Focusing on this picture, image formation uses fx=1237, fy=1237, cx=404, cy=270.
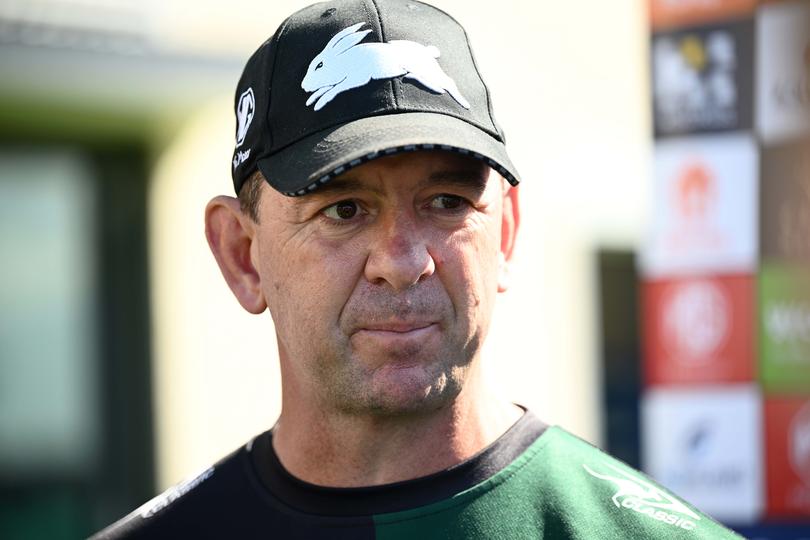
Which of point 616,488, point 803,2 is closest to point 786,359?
point 803,2

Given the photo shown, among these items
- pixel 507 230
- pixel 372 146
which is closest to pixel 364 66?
pixel 372 146

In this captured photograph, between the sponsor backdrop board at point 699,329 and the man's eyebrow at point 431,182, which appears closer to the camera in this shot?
the man's eyebrow at point 431,182

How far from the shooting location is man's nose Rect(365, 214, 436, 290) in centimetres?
191

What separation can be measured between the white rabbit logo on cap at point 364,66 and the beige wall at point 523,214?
10.7 feet

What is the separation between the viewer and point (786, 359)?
322 cm

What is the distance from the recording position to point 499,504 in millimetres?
1961

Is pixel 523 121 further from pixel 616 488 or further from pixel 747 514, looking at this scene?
pixel 616 488

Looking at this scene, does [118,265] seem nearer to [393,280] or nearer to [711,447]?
[711,447]

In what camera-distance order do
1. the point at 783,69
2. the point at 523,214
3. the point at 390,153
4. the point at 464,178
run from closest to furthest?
the point at 390,153 < the point at 464,178 < the point at 783,69 < the point at 523,214

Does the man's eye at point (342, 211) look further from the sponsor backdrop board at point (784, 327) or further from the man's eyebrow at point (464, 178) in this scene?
the sponsor backdrop board at point (784, 327)

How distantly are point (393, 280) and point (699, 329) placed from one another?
5.34ft

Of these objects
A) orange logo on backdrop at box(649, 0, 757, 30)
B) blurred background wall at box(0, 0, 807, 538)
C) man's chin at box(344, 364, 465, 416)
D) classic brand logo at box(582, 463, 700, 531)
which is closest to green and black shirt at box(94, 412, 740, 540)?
classic brand logo at box(582, 463, 700, 531)

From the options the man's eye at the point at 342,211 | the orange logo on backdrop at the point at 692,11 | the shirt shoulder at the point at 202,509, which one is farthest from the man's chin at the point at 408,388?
the orange logo on backdrop at the point at 692,11

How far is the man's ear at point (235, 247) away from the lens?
7.25 ft
